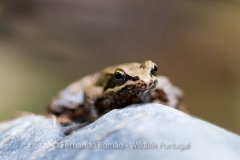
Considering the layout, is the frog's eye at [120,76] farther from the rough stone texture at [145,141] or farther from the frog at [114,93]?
the rough stone texture at [145,141]

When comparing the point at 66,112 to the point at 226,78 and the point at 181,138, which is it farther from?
the point at 226,78

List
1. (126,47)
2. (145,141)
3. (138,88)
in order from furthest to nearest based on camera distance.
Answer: (126,47), (138,88), (145,141)

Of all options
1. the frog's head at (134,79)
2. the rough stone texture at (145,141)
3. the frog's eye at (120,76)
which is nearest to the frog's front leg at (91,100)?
the frog's head at (134,79)

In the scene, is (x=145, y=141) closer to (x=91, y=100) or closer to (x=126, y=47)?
(x=91, y=100)

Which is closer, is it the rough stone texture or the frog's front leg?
the rough stone texture

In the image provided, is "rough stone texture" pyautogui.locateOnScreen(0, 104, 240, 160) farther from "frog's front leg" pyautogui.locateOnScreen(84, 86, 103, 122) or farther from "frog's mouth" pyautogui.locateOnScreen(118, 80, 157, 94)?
"frog's front leg" pyautogui.locateOnScreen(84, 86, 103, 122)

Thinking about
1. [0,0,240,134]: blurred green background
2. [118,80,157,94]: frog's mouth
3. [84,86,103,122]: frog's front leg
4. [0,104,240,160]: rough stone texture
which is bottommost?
[0,104,240,160]: rough stone texture

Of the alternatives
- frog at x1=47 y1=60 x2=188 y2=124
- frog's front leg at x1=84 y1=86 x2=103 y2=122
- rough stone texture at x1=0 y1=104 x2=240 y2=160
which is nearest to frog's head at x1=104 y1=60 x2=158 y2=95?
frog at x1=47 y1=60 x2=188 y2=124

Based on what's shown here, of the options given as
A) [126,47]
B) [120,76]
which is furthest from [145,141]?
[126,47]
